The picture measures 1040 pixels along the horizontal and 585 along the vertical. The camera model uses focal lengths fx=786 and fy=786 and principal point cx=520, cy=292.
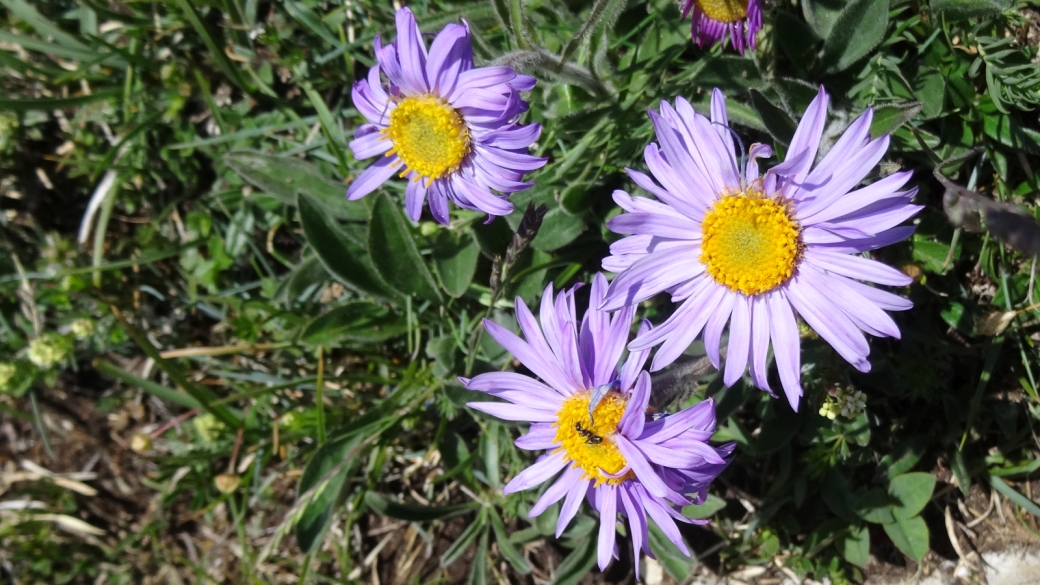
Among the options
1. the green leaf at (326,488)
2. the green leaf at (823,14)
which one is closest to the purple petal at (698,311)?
the green leaf at (823,14)

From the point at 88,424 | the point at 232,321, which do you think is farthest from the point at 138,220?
the point at 88,424

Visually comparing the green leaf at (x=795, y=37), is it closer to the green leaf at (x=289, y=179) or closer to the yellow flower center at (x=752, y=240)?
the yellow flower center at (x=752, y=240)

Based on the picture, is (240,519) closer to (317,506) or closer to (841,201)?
(317,506)

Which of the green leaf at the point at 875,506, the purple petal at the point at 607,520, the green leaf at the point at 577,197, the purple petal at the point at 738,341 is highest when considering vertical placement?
the green leaf at the point at 577,197

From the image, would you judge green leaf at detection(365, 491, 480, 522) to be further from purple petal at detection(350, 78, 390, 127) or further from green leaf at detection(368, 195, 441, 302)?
purple petal at detection(350, 78, 390, 127)

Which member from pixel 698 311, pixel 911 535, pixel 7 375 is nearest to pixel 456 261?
pixel 698 311

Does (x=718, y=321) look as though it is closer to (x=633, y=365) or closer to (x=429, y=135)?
(x=633, y=365)

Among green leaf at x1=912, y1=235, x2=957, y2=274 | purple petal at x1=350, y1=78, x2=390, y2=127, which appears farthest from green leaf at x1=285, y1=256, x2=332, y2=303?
green leaf at x1=912, y1=235, x2=957, y2=274
